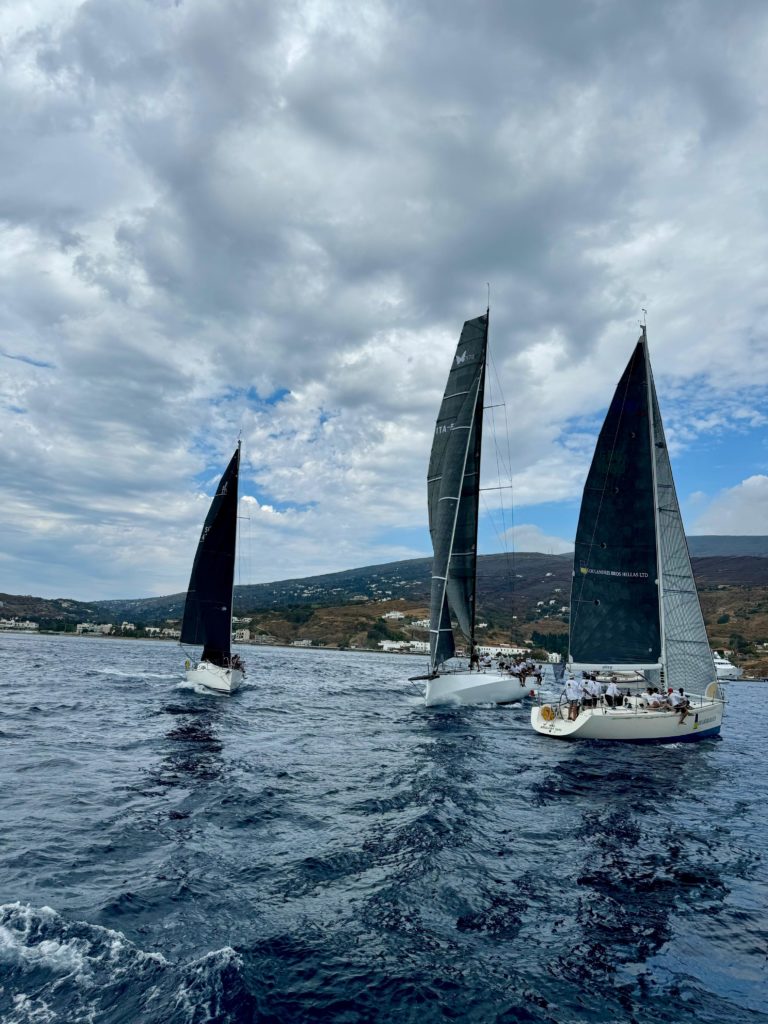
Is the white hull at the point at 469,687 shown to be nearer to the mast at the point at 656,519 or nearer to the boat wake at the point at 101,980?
the mast at the point at 656,519

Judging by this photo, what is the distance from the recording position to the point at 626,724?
27.0 meters

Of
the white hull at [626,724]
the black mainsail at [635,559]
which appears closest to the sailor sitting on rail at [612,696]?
the white hull at [626,724]

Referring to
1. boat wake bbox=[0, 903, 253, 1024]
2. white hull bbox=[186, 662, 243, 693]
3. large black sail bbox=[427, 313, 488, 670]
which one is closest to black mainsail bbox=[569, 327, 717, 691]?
large black sail bbox=[427, 313, 488, 670]

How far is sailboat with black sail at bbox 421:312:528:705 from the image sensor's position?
124ft

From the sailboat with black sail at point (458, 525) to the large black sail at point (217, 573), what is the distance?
14555mm

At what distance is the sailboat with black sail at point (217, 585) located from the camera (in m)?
44.6

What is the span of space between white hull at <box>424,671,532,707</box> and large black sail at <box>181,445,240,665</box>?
16130mm

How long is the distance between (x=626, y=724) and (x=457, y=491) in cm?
1755

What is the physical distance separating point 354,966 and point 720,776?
19.2 metres

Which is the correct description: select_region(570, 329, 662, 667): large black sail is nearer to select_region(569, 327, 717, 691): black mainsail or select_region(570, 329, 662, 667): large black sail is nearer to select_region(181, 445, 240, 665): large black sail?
select_region(569, 327, 717, 691): black mainsail

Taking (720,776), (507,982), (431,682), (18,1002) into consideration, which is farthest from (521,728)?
(18,1002)

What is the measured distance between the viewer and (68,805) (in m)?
15.6

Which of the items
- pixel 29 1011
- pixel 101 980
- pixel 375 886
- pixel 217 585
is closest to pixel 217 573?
pixel 217 585

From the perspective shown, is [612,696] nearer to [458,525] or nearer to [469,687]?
[469,687]
